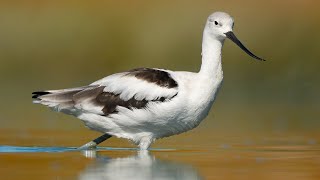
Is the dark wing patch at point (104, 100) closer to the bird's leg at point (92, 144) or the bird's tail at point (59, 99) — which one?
the bird's tail at point (59, 99)

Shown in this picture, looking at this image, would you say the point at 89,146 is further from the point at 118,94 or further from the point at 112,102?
the point at 118,94

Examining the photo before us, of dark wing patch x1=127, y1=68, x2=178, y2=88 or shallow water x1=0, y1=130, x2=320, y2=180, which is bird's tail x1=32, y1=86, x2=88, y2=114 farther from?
dark wing patch x1=127, y1=68, x2=178, y2=88

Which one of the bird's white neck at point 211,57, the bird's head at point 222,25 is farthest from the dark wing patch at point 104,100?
the bird's head at point 222,25

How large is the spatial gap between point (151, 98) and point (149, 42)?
14276 mm

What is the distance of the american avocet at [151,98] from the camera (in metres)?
14.9

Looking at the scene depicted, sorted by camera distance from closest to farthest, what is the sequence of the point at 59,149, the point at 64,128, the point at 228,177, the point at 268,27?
the point at 228,177 → the point at 59,149 → the point at 64,128 → the point at 268,27

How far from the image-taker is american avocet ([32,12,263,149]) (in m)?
14.9

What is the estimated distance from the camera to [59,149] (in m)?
15.2

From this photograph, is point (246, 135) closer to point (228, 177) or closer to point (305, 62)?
point (228, 177)

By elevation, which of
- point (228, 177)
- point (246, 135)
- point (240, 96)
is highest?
point (240, 96)

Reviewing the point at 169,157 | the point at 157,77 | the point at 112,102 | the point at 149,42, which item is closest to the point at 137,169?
the point at 169,157

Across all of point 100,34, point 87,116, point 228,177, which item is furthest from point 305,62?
point 228,177

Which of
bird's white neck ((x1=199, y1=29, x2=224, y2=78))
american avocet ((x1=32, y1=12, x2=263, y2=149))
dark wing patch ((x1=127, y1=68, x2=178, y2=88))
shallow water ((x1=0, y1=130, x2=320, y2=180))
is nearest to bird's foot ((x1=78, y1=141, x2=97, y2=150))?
american avocet ((x1=32, y1=12, x2=263, y2=149))

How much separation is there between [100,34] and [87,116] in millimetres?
14497
